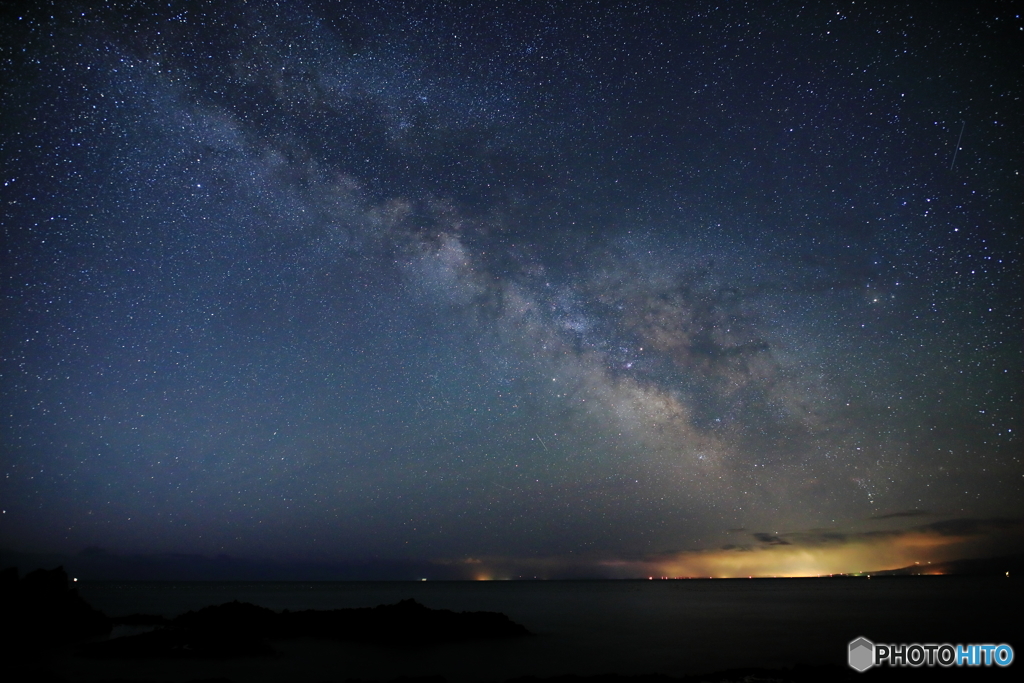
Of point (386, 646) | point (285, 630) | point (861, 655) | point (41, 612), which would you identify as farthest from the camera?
point (285, 630)

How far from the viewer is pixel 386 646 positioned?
35500 mm

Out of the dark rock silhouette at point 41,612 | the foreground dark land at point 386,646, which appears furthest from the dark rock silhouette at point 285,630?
the dark rock silhouette at point 41,612

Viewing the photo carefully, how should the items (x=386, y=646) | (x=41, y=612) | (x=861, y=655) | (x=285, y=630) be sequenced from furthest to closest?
(x=285, y=630) → (x=41, y=612) → (x=386, y=646) → (x=861, y=655)

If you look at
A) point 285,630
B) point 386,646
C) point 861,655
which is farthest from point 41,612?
point 861,655

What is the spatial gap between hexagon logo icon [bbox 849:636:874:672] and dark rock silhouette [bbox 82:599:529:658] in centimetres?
2195

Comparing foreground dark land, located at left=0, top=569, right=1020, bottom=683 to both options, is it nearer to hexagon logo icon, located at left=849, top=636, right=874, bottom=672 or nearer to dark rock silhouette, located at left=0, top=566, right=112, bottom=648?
dark rock silhouette, located at left=0, top=566, right=112, bottom=648

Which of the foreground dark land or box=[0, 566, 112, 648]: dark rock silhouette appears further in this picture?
box=[0, 566, 112, 648]: dark rock silhouette

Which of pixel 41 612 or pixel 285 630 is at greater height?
pixel 41 612

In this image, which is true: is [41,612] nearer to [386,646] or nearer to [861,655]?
[386,646]

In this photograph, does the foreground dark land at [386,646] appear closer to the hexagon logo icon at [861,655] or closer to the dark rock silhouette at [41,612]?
the dark rock silhouette at [41,612]

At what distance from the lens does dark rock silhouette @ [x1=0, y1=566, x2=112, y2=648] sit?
34844mm

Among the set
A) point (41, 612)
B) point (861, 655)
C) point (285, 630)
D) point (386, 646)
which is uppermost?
point (861, 655)

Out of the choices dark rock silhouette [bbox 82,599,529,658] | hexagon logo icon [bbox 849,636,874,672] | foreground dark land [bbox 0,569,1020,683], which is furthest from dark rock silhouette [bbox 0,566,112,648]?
hexagon logo icon [bbox 849,636,874,672]

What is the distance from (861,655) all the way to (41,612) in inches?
1972
